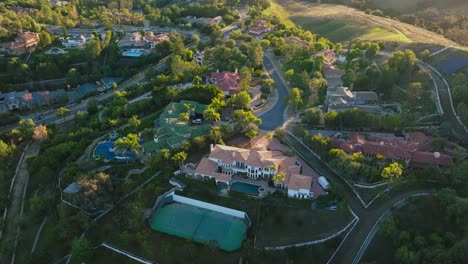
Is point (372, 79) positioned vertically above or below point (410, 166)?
above

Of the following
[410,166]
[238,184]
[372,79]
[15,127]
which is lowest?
[15,127]

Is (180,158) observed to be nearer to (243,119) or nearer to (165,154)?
(165,154)

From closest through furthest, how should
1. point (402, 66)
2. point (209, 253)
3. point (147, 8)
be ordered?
point (209, 253) → point (402, 66) → point (147, 8)

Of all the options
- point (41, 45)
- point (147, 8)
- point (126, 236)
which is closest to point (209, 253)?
point (126, 236)

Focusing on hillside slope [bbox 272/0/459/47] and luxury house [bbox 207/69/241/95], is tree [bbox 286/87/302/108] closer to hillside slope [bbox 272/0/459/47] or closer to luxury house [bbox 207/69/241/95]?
luxury house [bbox 207/69/241/95]

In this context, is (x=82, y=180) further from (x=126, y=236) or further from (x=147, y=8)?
(x=147, y=8)

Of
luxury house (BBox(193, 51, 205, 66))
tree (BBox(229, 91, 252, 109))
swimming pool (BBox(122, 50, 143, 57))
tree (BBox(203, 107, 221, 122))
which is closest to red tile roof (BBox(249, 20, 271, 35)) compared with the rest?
luxury house (BBox(193, 51, 205, 66))

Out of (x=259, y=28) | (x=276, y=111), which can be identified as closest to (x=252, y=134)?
(x=276, y=111)

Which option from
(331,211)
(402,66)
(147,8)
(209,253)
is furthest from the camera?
(147,8)
